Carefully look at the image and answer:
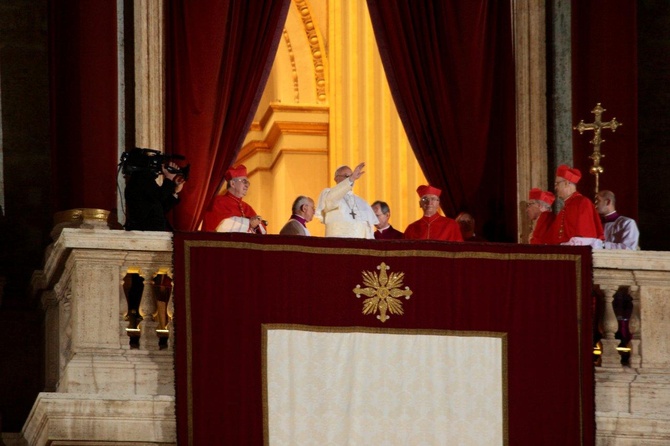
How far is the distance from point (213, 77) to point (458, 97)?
1.92 m

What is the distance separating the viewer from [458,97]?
15.2 meters

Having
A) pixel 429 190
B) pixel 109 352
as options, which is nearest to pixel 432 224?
pixel 429 190

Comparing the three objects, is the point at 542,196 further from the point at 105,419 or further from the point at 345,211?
the point at 105,419

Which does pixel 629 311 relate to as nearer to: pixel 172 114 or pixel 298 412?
pixel 298 412

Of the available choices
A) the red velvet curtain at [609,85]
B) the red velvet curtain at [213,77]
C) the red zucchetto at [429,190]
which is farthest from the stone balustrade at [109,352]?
the red velvet curtain at [609,85]

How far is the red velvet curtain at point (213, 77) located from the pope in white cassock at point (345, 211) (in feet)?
3.35

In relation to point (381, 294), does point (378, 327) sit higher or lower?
lower

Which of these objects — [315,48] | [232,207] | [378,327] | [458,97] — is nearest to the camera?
[378,327]

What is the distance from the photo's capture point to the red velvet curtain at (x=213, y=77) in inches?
575

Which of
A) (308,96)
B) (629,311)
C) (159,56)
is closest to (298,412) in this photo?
(629,311)

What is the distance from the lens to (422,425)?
12.4 meters

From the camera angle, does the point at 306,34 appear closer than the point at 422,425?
No

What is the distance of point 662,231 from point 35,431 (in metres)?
5.69

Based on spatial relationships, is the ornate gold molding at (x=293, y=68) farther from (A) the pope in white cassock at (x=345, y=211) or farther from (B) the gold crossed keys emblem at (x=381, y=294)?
(B) the gold crossed keys emblem at (x=381, y=294)
